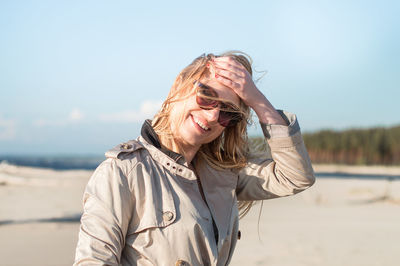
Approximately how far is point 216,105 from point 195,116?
0.11 meters

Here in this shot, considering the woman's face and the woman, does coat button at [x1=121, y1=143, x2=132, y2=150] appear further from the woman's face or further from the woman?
the woman's face

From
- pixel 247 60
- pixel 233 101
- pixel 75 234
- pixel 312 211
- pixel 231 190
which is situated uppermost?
pixel 247 60

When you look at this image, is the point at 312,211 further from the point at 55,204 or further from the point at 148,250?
the point at 148,250

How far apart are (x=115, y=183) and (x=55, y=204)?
865 cm

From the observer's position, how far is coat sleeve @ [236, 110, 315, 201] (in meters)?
2.14

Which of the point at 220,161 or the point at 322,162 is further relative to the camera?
the point at 322,162

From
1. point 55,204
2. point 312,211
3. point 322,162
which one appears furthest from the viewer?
point 322,162

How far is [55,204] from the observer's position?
388 inches

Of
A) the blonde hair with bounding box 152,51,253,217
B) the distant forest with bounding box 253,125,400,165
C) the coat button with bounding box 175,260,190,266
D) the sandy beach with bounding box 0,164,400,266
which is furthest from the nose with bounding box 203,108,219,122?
the distant forest with bounding box 253,125,400,165

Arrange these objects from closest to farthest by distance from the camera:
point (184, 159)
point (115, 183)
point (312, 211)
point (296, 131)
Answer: point (115, 183), point (184, 159), point (296, 131), point (312, 211)

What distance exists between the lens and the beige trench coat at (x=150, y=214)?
171 centimetres

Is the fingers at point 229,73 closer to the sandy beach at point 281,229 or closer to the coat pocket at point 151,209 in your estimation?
the coat pocket at point 151,209

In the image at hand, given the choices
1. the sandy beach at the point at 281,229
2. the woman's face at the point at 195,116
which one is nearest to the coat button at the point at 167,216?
the woman's face at the point at 195,116

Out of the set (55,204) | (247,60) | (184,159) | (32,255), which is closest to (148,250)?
(184,159)
